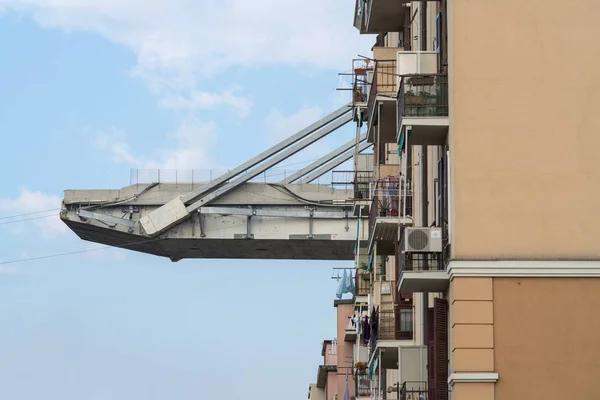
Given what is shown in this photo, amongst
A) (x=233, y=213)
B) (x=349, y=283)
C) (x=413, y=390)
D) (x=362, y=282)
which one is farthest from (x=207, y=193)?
(x=413, y=390)

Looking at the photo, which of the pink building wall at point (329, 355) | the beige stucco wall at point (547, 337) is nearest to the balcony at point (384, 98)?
the beige stucco wall at point (547, 337)

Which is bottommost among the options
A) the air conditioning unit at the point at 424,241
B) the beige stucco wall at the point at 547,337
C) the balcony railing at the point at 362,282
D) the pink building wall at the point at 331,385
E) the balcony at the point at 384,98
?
the pink building wall at the point at 331,385

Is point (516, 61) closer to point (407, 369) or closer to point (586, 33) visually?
point (586, 33)

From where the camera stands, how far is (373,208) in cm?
3219

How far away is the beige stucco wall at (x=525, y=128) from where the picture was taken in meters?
23.5

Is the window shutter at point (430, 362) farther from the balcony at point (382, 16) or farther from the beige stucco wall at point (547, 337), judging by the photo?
the balcony at point (382, 16)

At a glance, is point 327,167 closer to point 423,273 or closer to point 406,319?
point 406,319

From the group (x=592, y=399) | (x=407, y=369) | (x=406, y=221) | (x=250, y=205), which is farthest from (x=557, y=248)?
(x=250, y=205)

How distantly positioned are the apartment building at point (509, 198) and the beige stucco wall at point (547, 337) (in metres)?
0.02

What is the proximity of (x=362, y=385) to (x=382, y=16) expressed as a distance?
16.1 meters

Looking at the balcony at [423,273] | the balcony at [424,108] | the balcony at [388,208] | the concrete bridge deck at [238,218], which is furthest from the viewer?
the concrete bridge deck at [238,218]

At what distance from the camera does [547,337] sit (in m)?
23.0

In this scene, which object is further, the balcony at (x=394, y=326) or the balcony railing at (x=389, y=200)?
the balcony at (x=394, y=326)

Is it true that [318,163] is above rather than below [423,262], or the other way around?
above
